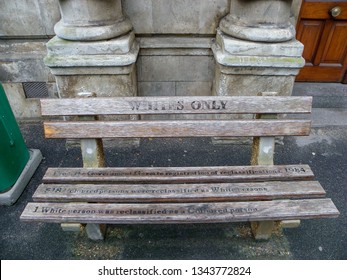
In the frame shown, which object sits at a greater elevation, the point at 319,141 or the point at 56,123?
the point at 56,123

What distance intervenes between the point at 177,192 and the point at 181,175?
18cm

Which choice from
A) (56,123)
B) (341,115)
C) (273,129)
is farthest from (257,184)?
(341,115)

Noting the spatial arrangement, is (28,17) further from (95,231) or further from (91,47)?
(95,231)

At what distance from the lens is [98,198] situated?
1.91 meters

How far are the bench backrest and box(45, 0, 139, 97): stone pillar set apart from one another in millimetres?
858

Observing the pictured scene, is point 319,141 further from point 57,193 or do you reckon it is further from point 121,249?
point 57,193

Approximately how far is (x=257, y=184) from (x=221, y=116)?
4.38ft

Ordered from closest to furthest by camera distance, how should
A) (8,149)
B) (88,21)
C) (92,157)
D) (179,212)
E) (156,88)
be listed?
1. (179,212)
2. (92,157)
3. (8,149)
4. (88,21)
5. (156,88)

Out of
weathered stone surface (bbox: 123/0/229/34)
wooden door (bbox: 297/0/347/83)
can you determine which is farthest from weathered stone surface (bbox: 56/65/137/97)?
wooden door (bbox: 297/0/347/83)

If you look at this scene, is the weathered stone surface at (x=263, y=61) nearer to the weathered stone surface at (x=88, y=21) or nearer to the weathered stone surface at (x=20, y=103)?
the weathered stone surface at (x=88, y=21)

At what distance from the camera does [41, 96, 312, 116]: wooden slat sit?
2.05m

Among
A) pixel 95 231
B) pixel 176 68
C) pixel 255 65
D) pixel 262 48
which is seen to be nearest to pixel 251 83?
pixel 255 65

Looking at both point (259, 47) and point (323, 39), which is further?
point (323, 39)

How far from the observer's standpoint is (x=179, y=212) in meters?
1.84
